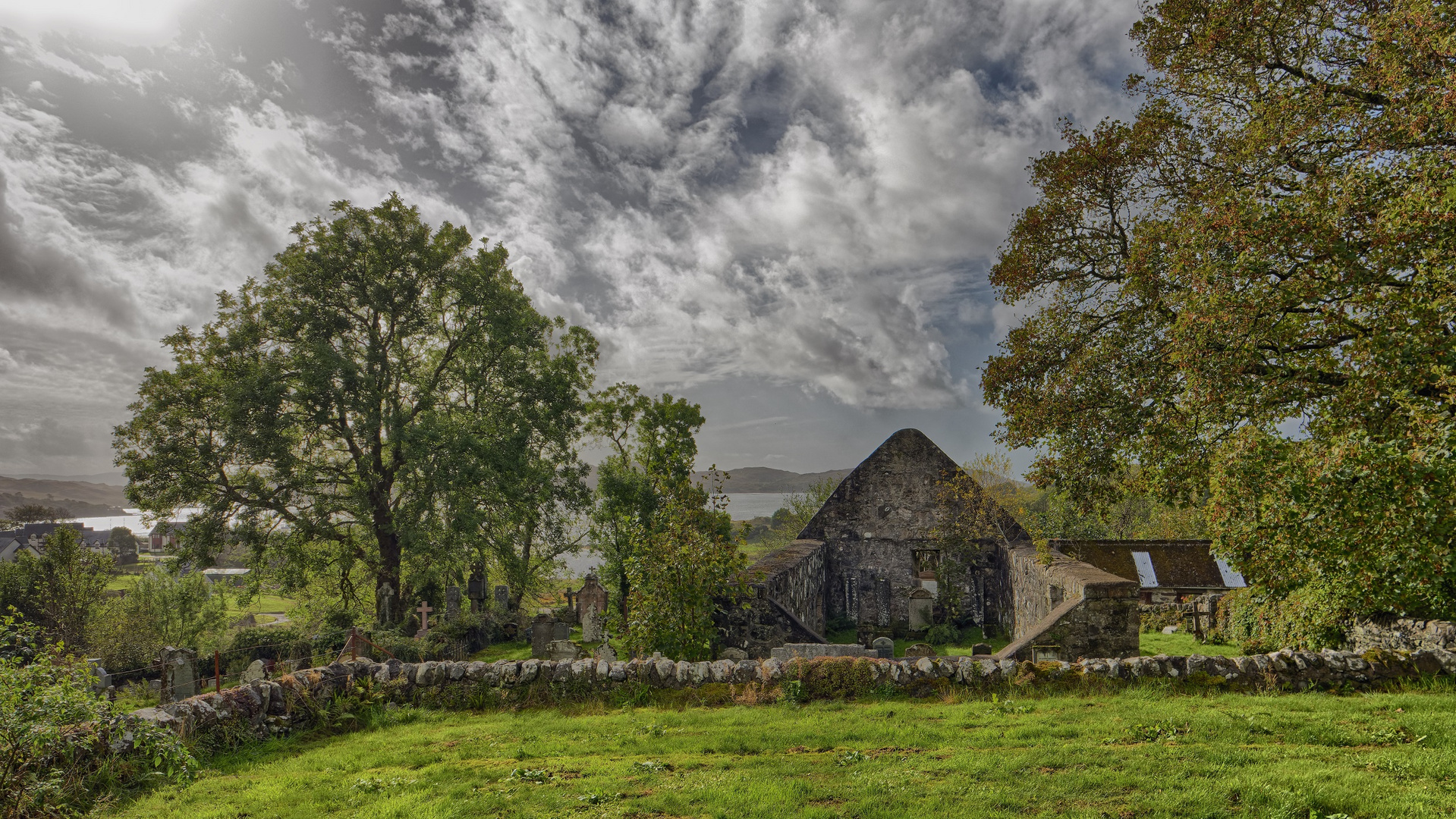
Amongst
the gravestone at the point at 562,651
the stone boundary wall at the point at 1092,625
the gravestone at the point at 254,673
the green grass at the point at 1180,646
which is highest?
the stone boundary wall at the point at 1092,625

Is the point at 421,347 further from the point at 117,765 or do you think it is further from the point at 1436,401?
the point at 1436,401

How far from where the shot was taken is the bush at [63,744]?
5.21m

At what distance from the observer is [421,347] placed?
24.3m

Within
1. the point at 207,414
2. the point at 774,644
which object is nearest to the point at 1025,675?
the point at 774,644

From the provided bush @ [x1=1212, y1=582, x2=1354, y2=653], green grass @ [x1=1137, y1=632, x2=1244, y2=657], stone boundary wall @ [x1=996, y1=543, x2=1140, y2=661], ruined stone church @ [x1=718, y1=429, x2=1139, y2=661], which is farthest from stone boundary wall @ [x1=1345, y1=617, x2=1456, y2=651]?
ruined stone church @ [x1=718, y1=429, x2=1139, y2=661]

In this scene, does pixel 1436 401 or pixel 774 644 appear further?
pixel 774 644

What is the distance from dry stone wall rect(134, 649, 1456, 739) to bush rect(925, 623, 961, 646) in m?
9.22

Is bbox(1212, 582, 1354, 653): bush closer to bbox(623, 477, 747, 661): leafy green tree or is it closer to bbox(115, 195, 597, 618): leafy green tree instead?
bbox(623, 477, 747, 661): leafy green tree

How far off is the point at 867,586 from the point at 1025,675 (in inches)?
478

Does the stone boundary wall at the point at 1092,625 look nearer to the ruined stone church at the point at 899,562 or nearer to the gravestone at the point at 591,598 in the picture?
the ruined stone church at the point at 899,562

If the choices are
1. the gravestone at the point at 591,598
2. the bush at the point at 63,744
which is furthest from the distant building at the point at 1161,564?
the bush at the point at 63,744

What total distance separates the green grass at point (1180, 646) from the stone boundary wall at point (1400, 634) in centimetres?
288

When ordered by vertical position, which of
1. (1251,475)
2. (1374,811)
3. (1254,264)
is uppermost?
(1254,264)

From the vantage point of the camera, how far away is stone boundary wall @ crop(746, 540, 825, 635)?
14180mm
